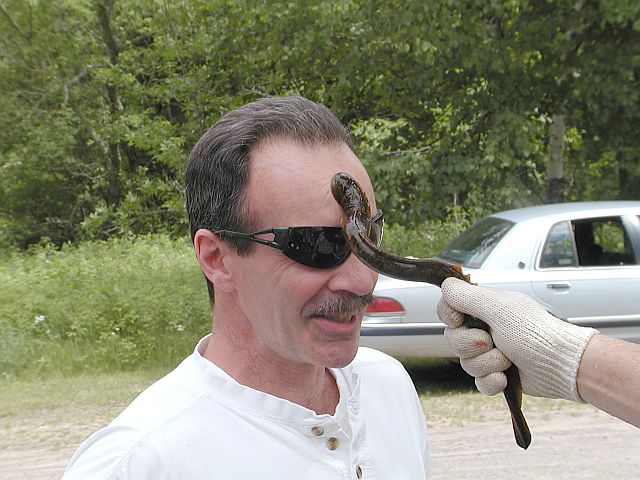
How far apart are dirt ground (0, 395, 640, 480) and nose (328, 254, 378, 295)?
3.83 metres

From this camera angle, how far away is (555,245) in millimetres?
7082

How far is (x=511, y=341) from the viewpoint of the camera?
67.9 inches

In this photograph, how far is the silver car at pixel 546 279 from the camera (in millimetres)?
6789

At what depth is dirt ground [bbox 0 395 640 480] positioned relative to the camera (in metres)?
5.22

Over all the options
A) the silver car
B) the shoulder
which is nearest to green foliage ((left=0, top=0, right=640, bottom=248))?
the silver car

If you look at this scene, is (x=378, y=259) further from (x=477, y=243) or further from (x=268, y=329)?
(x=477, y=243)

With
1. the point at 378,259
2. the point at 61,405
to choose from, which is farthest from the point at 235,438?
the point at 61,405

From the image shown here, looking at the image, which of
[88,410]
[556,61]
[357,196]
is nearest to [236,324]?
[357,196]

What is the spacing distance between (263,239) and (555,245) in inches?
234

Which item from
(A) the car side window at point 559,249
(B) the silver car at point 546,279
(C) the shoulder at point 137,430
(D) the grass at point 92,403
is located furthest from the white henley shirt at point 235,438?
(A) the car side window at point 559,249

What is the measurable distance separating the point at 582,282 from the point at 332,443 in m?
5.88

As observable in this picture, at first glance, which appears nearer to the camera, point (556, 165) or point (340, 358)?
point (340, 358)

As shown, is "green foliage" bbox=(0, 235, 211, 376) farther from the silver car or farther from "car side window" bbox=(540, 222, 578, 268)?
"car side window" bbox=(540, 222, 578, 268)

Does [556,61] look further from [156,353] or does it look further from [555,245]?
[156,353]
